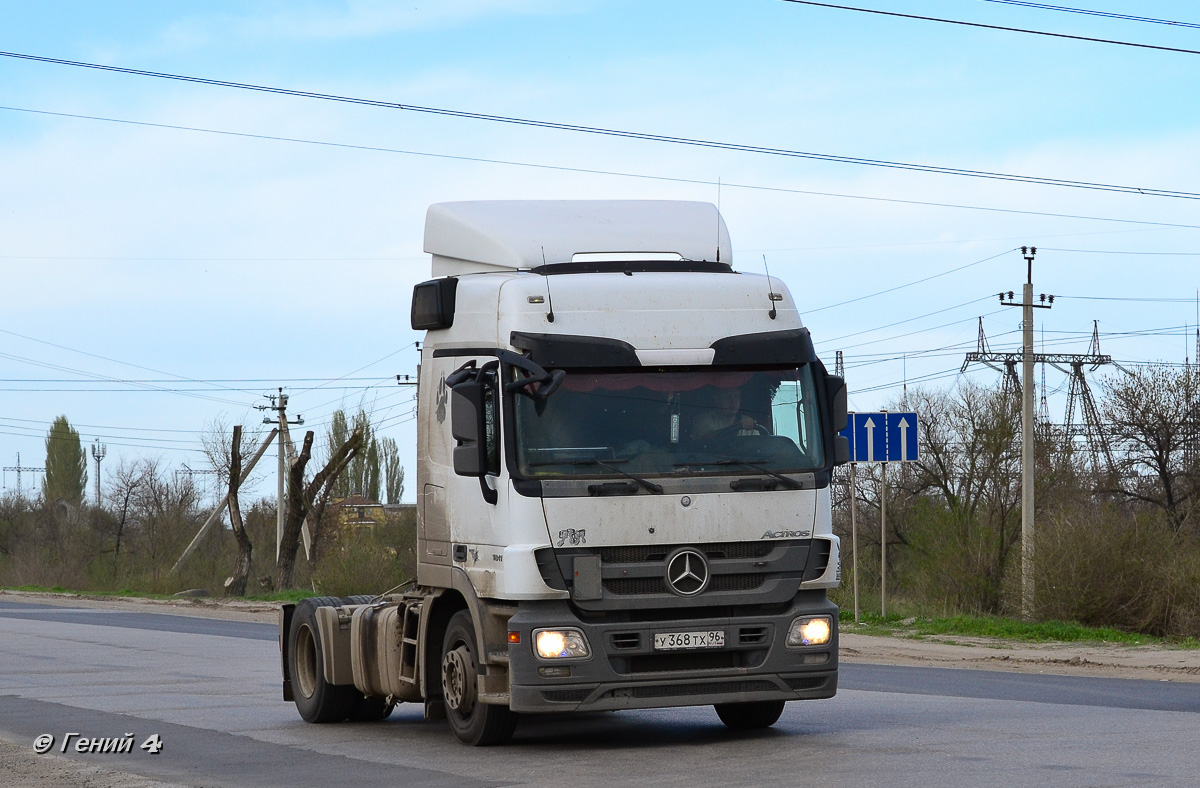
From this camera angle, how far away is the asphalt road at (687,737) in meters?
8.18

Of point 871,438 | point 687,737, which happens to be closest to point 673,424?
point 687,737

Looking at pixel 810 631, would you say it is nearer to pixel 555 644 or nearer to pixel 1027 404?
pixel 555 644

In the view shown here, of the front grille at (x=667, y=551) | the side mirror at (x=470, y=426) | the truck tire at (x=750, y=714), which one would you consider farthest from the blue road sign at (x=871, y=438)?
the side mirror at (x=470, y=426)

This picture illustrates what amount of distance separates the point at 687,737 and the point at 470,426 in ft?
9.51

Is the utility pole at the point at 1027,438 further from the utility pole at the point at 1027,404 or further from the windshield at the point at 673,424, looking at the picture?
the windshield at the point at 673,424

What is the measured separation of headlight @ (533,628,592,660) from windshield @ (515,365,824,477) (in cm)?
101

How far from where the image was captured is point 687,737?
10.4m

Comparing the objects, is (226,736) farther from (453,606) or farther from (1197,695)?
(1197,695)

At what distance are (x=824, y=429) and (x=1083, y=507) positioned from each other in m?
18.4

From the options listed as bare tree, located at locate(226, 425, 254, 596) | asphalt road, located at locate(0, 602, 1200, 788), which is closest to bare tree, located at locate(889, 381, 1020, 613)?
asphalt road, located at locate(0, 602, 1200, 788)

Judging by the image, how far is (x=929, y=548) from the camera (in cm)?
3092

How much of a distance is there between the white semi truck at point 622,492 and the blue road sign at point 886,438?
12739 millimetres

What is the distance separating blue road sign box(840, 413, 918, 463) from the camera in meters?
22.6

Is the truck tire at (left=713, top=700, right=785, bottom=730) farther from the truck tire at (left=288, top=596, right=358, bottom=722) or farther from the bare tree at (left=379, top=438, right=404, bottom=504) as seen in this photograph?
the bare tree at (left=379, top=438, right=404, bottom=504)
